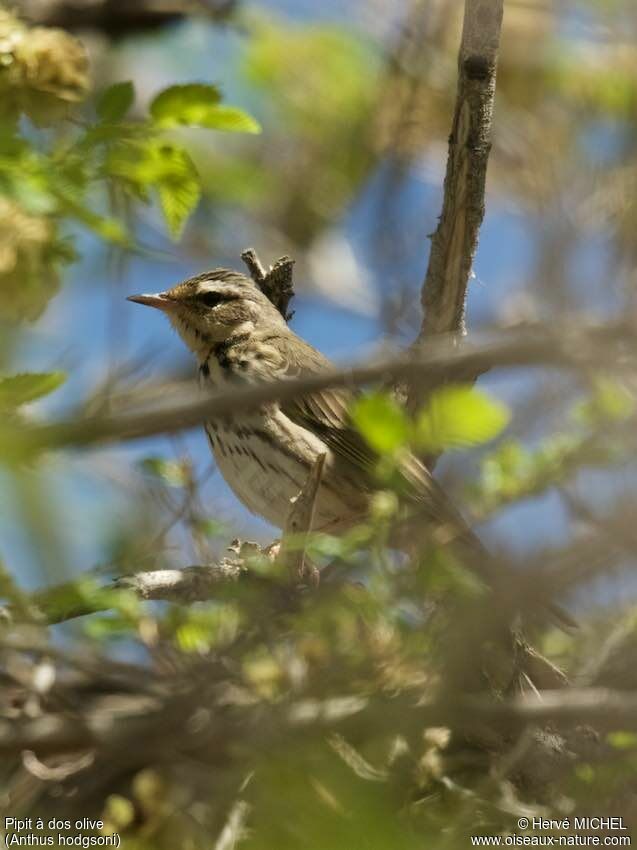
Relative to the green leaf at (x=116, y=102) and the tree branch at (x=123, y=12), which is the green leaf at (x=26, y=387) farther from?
the tree branch at (x=123, y=12)

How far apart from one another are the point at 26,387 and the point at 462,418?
1.11 metres

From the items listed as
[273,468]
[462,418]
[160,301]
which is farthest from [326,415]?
[462,418]

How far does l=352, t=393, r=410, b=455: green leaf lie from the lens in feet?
9.21

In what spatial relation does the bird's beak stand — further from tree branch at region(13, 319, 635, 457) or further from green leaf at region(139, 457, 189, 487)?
tree branch at region(13, 319, 635, 457)

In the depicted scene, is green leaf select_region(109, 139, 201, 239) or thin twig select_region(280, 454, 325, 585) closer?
green leaf select_region(109, 139, 201, 239)

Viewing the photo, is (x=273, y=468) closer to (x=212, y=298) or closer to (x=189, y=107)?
(x=212, y=298)

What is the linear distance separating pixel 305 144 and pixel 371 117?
2.95 ft

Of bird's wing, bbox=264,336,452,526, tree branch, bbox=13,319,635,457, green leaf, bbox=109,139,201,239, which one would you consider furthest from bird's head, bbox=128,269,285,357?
tree branch, bbox=13,319,635,457

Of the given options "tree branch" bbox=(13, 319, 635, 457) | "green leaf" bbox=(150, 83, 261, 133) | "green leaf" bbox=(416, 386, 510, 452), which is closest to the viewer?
"tree branch" bbox=(13, 319, 635, 457)

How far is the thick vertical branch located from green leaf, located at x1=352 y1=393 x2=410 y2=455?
156 cm

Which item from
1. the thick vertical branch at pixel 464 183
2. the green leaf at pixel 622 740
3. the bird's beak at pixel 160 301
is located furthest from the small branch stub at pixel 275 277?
the green leaf at pixel 622 740

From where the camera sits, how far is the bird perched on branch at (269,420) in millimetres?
5621

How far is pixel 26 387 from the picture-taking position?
9.98ft

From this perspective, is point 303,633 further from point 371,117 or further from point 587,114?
point 587,114
